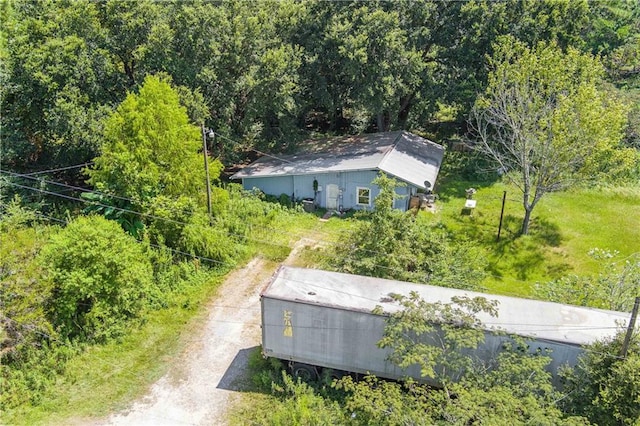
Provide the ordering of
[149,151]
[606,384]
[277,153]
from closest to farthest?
[606,384], [149,151], [277,153]

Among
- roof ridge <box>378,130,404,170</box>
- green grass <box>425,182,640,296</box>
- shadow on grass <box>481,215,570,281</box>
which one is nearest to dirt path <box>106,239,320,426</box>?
roof ridge <box>378,130,404,170</box>

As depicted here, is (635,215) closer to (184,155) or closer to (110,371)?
(184,155)

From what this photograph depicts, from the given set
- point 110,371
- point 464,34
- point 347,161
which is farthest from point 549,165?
point 110,371

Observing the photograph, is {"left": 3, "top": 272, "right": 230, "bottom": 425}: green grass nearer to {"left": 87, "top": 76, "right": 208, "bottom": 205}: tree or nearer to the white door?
{"left": 87, "top": 76, "right": 208, "bottom": 205}: tree

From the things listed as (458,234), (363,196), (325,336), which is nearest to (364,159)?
(363,196)

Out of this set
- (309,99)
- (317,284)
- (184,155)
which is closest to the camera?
(317,284)

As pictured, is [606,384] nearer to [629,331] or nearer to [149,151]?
[629,331]

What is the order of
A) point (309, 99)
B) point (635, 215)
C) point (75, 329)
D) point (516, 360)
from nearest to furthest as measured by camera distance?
point (516, 360) → point (75, 329) → point (635, 215) → point (309, 99)
